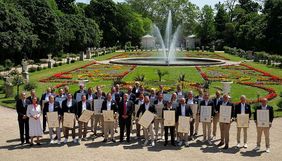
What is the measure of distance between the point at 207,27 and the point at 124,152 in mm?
87182

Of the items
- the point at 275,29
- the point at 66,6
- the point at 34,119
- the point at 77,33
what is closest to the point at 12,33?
the point at 77,33

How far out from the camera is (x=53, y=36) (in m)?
52.4

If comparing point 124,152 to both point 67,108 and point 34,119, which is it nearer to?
point 67,108

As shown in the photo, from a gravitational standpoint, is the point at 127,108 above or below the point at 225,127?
above

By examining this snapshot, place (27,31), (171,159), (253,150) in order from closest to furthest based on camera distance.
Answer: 1. (171,159)
2. (253,150)
3. (27,31)

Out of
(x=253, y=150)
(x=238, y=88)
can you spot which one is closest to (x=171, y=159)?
(x=253, y=150)

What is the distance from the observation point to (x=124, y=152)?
1245cm

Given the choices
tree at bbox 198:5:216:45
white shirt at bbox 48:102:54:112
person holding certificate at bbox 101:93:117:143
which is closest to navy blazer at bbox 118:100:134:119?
person holding certificate at bbox 101:93:117:143

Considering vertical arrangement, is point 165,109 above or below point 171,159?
above

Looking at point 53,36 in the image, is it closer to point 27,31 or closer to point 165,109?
point 27,31

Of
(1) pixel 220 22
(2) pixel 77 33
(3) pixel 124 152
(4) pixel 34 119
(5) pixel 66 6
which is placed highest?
(5) pixel 66 6

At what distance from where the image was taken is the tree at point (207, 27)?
94.4m

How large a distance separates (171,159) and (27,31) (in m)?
37.8

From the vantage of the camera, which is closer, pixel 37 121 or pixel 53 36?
pixel 37 121
